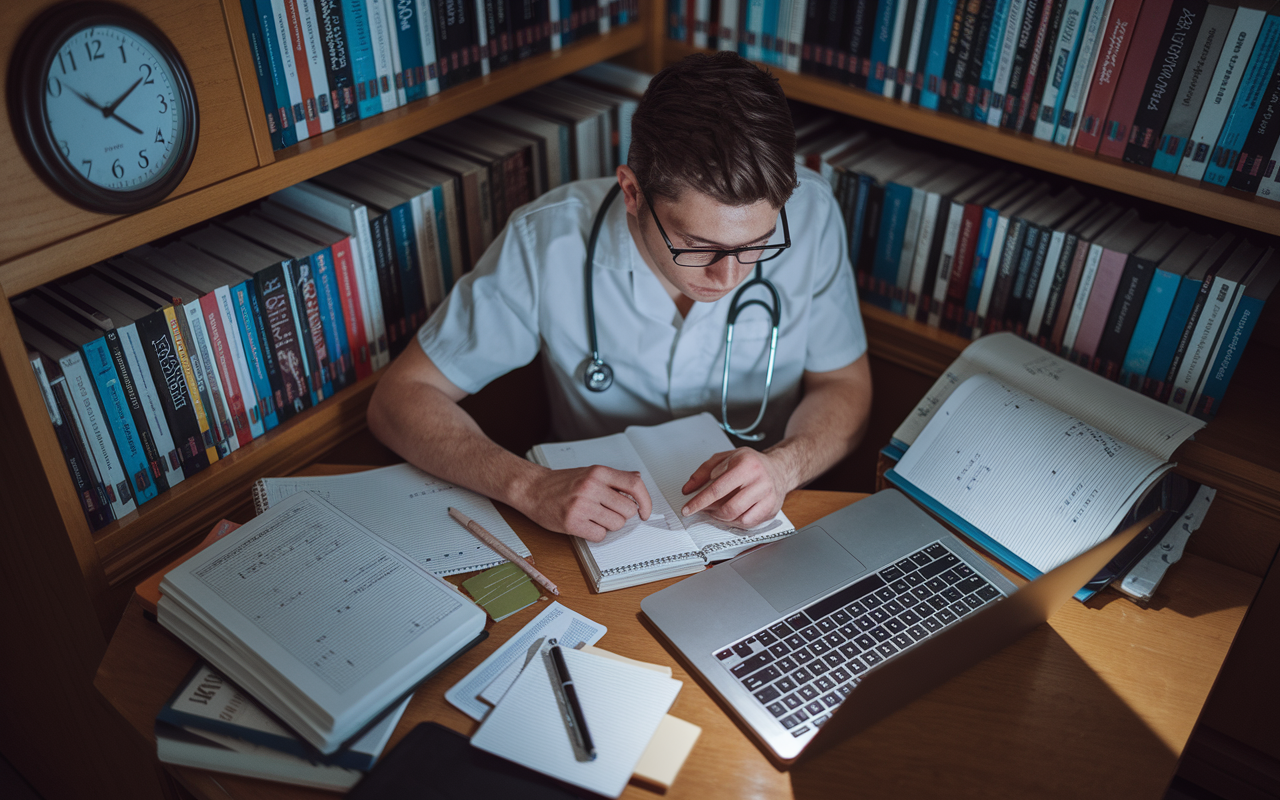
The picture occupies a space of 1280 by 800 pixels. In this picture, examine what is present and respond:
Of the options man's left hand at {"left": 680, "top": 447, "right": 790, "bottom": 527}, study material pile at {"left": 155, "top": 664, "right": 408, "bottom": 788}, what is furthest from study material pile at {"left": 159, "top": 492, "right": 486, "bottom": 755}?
man's left hand at {"left": 680, "top": 447, "right": 790, "bottom": 527}

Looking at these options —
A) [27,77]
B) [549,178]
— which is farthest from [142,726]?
[549,178]

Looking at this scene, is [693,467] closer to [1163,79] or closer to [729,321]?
[729,321]

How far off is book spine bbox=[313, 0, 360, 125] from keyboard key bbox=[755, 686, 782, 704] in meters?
1.08

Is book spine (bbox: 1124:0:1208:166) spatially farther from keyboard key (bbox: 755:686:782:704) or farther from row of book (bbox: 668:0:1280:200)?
keyboard key (bbox: 755:686:782:704)

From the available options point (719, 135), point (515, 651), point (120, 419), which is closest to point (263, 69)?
point (120, 419)

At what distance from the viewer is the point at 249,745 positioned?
0.97m

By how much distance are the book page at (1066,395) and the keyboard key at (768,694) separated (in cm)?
53

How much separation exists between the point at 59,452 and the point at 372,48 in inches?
29.9

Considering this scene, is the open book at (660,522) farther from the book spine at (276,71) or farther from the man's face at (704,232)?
the book spine at (276,71)

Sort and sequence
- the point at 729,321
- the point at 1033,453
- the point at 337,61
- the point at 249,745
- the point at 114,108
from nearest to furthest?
the point at 249,745 < the point at 114,108 < the point at 1033,453 < the point at 337,61 < the point at 729,321

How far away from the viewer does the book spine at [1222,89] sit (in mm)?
1254

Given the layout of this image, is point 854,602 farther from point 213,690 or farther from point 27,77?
point 27,77

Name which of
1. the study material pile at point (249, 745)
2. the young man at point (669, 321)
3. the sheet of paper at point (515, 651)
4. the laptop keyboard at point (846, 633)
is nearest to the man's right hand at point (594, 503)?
the young man at point (669, 321)

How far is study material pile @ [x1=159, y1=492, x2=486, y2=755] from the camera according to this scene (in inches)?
38.4
